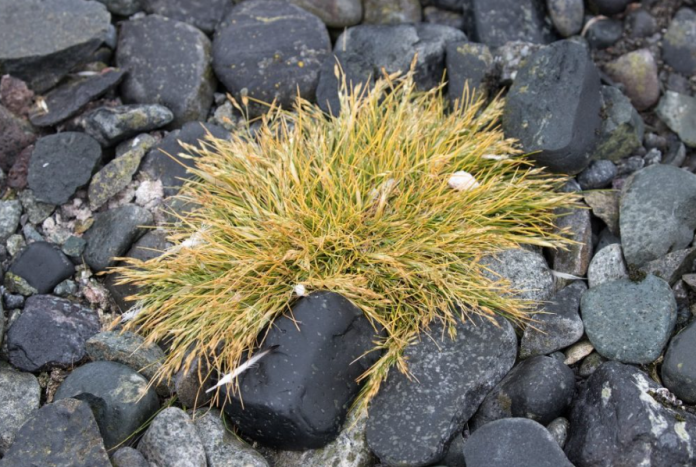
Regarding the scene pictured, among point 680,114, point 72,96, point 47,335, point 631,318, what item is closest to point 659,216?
point 631,318

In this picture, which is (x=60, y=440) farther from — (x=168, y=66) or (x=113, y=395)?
(x=168, y=66)

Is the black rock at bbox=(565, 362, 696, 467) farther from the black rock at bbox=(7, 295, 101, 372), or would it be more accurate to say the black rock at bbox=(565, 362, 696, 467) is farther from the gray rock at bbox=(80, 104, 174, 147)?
the gray rock at bbox=(80, 104, 174, 147)

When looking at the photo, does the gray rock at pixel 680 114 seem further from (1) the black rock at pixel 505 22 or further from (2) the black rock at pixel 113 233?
(2) the black rock at pixel 113 233

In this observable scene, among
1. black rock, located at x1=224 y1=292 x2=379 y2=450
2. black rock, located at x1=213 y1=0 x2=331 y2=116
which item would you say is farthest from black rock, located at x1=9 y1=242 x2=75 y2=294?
black rock, located at x1=213 y1=0 x2=331 y2=116

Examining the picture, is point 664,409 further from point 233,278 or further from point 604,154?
point 233,278

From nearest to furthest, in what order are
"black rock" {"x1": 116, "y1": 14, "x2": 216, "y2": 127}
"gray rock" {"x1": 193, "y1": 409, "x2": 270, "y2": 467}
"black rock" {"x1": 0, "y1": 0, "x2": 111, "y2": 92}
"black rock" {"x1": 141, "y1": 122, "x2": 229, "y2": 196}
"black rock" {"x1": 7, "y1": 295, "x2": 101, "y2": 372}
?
"gray rock" {"x1": 193, "y1": 409, "x2": 270, "y2": 467}, "black rock" {"x1": 7, "y1": 295, "x2": 101, "y2": 372}, "black rock" {"x1": 141, "y1": 122, "x2": 229, "y2": 196}, "black rock" {"x1": 0, "y1": 0, "x2": 111, "y2": 92}, "black rock" {"x1": 116, "y1": 14, "x2": 216, "y2": 127}
